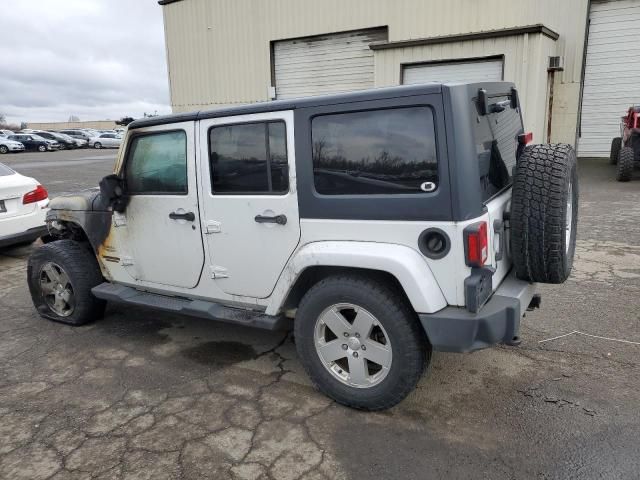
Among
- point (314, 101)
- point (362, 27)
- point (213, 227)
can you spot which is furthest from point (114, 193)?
point (362, 27)

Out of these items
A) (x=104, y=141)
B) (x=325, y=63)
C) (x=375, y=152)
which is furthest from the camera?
(x=104, y=141)

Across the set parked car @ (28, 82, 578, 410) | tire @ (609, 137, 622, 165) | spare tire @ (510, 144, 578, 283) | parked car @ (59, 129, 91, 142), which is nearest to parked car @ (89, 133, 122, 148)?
parked car @ (59, 129, 91, 142)

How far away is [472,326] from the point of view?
260 cm

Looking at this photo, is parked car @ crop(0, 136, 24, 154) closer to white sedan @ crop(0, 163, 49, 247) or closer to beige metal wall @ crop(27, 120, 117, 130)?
white sedan @ crop(0, 163, 49, 247)

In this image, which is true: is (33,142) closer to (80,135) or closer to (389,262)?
(80,135)

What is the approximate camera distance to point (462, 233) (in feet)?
8.42

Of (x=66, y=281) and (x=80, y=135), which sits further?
(x=80, y=135)

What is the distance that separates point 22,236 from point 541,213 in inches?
251

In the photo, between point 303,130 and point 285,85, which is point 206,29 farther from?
point 303,130

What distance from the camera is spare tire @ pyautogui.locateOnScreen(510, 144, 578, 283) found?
9.04ft

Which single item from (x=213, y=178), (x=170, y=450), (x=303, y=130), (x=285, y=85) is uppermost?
(x=285, y=85)

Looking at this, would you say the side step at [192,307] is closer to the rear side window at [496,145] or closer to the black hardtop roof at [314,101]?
the black hardtop roof at [314,101]

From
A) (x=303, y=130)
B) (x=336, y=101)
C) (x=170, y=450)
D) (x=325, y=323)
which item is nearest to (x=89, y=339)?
(x=170, y=450)

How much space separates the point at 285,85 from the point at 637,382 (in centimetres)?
1630
